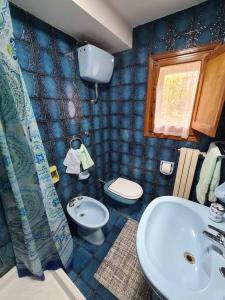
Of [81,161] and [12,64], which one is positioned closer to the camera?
[12,64]

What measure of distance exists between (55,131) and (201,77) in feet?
4.68

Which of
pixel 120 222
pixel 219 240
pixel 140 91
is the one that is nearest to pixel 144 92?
pixel 140 91

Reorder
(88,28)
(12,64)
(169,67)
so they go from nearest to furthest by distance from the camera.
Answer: (12,64)
(88,28)
(169,67)

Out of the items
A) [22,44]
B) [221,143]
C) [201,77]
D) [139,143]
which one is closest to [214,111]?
[221,143]

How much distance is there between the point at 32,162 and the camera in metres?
0.92

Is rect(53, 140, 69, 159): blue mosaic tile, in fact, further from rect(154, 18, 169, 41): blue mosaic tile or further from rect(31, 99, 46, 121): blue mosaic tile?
rect(154, 18, 169, 41): blue mosaic tile

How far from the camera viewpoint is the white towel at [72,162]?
4.81 feet

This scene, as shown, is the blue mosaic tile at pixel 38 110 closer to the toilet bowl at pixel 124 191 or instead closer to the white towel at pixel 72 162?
the white towel at pixel 72 162

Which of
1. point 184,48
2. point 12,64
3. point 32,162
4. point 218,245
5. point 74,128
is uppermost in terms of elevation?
point 184,48

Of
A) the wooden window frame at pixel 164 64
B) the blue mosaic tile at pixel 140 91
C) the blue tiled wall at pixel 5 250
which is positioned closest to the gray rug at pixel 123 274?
the blue tiled wall at pixel 5 250

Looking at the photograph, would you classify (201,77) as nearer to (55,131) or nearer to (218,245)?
(218,245)

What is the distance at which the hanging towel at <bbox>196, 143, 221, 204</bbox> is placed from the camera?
1.09 metres

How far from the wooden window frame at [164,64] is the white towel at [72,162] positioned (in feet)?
2.86

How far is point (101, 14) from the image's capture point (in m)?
1.09
